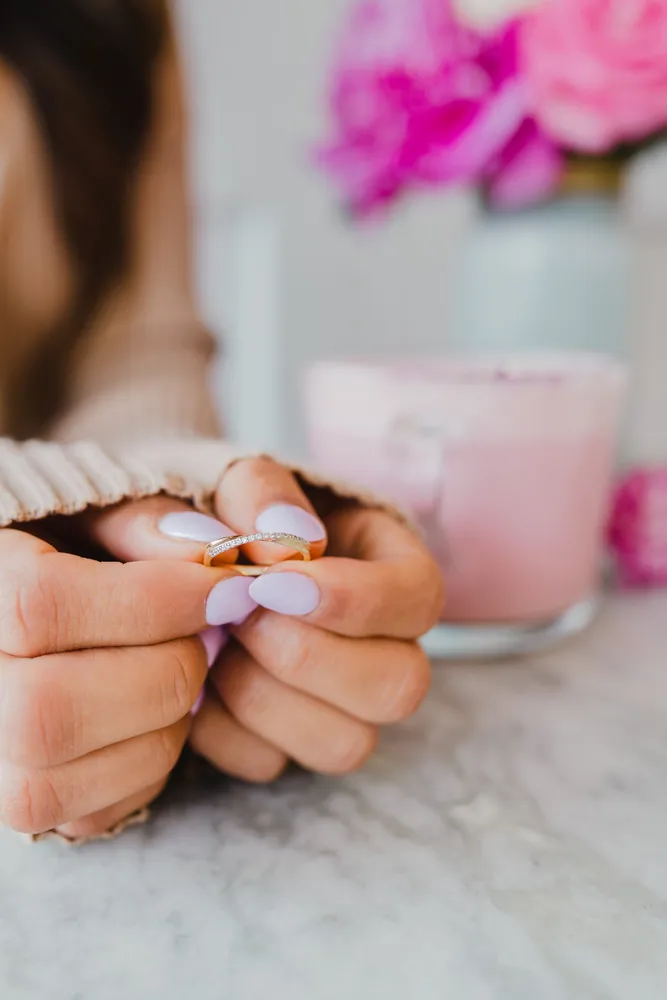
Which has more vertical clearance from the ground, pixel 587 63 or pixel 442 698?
pixel 587 63

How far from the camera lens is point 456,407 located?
0.32 meters

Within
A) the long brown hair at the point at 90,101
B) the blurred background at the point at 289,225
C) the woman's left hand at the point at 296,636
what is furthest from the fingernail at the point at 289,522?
the blurred background at the point at 289,225

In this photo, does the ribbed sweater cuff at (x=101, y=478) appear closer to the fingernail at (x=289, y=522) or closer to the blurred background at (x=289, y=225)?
the fingernail at (x=289, y=522)

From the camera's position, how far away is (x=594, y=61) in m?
0.38

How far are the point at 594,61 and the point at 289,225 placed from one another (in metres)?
0.61

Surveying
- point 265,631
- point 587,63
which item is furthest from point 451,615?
point 587,63

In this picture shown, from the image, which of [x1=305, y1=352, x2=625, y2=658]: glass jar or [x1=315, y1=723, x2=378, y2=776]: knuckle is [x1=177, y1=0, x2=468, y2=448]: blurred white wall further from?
[x1=315, y1=723, x2=378, y2=776]: knuckle

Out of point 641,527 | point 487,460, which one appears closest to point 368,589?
point 487,460

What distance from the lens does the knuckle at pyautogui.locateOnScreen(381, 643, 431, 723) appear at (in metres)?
0.22

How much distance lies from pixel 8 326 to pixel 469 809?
0.48 m

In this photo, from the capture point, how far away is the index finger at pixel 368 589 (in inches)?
8.0

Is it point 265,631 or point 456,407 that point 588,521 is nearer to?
point 456,407

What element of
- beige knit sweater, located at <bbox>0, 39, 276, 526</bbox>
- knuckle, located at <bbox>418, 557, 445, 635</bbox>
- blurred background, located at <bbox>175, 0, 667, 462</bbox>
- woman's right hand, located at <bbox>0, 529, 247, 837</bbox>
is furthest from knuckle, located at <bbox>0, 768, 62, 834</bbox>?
blurred background, located at <bbox>175, 0, 667, 462</bbox>

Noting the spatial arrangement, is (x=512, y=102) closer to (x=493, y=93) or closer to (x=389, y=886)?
(x=493, y=93)
